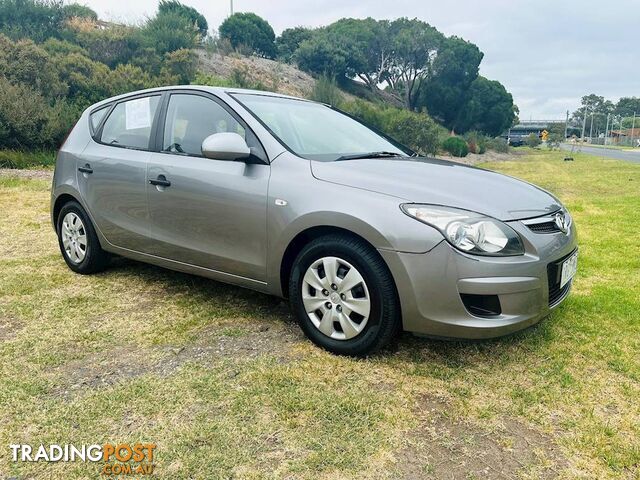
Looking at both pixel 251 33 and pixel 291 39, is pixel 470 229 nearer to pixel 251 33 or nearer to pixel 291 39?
pixel 251 33

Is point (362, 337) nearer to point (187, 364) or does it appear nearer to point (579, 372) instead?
point (187, 364)

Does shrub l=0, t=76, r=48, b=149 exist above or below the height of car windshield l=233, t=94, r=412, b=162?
above

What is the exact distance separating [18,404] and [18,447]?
36 cm

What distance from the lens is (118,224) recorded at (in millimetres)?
3934

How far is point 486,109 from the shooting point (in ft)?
152

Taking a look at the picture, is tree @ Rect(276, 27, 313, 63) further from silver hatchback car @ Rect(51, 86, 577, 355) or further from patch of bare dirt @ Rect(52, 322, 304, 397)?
patch of bare dirt @ Rect(52, 322, 304, 397)

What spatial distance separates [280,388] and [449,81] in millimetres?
46042

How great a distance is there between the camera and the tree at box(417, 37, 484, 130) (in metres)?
44.2

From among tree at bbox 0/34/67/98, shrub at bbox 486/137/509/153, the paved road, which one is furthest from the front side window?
shrub at bbox 486/137/509/153

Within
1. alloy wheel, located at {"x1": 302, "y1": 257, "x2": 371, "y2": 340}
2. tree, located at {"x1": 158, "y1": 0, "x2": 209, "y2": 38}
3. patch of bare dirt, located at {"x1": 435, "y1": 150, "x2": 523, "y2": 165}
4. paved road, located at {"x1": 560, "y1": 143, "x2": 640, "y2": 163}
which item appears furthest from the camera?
tree, located at {"x1": 158, "y1": 0, "x2": 209, "y2": 38}

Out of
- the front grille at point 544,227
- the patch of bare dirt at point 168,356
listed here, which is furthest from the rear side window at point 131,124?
the front grille at point 544,227

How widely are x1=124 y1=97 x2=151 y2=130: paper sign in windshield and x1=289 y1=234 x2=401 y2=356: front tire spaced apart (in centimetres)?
180

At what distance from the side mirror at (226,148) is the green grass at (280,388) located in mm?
1080

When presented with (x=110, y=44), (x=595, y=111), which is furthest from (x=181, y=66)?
(x=595, y=111)
